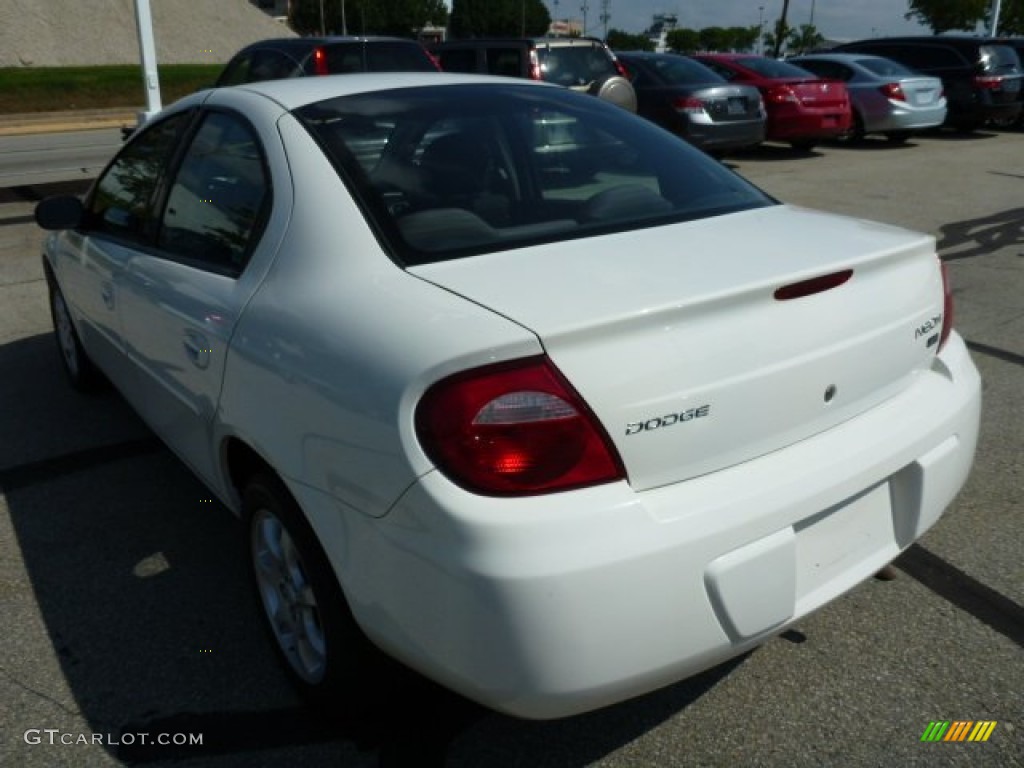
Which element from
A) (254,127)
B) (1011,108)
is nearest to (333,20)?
(1011,108)

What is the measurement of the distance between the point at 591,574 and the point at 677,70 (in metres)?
12.7

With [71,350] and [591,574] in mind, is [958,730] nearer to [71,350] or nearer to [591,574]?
[591,574]

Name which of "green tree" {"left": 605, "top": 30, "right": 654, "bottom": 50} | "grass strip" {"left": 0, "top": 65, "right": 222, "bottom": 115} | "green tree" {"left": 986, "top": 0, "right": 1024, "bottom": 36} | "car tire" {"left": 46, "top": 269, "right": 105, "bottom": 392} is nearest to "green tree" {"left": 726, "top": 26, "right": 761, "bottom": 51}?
"green tree" {"left": 605, "top": 30, "right": 654, "bottom": 50}

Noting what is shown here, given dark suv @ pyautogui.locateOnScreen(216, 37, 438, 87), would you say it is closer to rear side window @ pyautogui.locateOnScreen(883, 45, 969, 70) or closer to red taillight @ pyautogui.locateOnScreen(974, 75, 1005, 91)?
red taillight @ pyautogui.locateOnScreen(974, 75, 1005, 91)

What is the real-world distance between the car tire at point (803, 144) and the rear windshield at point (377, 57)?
661cm

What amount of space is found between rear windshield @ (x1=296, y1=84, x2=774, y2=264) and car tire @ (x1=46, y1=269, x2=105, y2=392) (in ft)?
7.85

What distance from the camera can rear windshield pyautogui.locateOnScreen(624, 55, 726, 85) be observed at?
515 inches

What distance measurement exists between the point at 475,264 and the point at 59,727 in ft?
5.22

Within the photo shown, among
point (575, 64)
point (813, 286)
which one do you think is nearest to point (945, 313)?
point (813, 286)

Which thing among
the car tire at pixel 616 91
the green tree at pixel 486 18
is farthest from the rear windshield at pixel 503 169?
the green tree at pixel 486 18

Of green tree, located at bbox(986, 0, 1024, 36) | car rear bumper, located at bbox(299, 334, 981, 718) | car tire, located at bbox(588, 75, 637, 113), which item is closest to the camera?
car rear bumper, located at bbox(299, 334, 981, 718)

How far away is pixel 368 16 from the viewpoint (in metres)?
79.3

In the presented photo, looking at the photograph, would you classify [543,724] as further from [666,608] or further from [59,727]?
[59,727]

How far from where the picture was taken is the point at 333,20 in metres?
82.6
